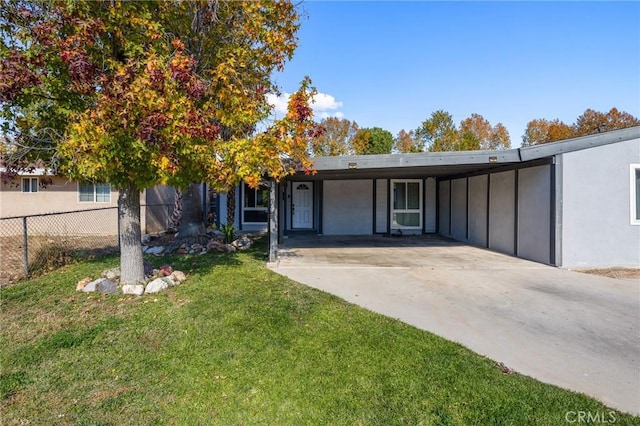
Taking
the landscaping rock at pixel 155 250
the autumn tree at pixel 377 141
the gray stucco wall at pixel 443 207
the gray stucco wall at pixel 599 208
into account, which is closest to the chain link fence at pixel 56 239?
the landscaping rock at pixel 155 250

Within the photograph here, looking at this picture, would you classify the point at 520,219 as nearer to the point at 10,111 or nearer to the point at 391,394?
the point at 391,394

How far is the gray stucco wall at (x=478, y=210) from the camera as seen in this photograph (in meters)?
11.2

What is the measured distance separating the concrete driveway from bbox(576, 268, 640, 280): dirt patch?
41cm

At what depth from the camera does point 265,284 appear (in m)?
6.13

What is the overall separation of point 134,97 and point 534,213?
8.53 meters

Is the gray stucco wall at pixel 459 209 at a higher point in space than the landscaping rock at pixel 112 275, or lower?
higher

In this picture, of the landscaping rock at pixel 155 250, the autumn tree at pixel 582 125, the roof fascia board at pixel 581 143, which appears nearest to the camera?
the roof fascia board at pixel 581 143

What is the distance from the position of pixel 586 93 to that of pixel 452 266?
10250 millimetres

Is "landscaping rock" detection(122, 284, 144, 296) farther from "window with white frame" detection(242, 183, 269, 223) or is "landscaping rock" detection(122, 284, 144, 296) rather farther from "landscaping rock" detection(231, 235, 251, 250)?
"window with white frame" detection(242, 183, 269, 223)

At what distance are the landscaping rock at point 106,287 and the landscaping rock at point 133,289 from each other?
14cm

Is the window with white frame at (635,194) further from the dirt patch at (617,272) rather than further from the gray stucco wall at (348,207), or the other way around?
the gray stucco wall at (348,207)

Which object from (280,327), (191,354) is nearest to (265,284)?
(280,327)

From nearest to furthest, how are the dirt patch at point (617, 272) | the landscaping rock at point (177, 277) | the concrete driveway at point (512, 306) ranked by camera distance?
the concrete driveway at point (512, 306) → the landscaping rock at point (177, 277) → the dirt patch at point (617, 272)

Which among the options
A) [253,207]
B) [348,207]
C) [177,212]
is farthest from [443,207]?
[177,212]
